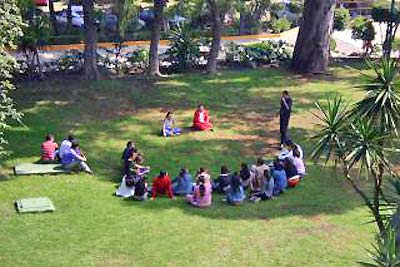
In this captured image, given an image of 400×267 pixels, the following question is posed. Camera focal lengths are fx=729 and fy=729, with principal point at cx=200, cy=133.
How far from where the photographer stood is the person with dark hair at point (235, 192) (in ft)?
51.4

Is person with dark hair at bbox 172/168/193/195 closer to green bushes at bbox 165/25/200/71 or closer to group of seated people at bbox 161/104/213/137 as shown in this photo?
group of seated people at bbox 161/104/213/137

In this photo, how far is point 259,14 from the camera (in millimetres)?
36094

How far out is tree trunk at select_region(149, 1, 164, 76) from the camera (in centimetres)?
2482

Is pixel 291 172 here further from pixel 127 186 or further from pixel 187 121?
pixel 187 121

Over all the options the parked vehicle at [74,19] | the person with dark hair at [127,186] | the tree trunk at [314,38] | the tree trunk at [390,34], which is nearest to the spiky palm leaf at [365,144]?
the person with dark hair at [127,186]

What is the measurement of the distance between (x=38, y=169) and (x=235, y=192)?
4.76m

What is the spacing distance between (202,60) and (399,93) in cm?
1761

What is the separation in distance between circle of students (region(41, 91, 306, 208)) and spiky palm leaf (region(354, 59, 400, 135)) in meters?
5.30

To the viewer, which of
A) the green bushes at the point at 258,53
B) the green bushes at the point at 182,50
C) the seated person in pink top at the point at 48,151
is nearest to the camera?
the seated person in pink top at the point at 48,151

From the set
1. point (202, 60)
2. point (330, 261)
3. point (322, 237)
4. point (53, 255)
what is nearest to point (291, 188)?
point (322, 237)

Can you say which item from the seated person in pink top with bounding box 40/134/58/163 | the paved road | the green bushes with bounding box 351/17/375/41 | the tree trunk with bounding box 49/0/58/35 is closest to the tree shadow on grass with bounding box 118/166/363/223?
the seated person in pink top with bounding box 40/134/58/163

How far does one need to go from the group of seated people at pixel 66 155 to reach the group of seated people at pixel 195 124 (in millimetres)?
3040

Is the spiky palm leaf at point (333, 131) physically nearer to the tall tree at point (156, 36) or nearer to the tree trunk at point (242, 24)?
the tall tree at point (156, 36)

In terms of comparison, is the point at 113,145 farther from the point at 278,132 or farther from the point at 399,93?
the point at 399,93
